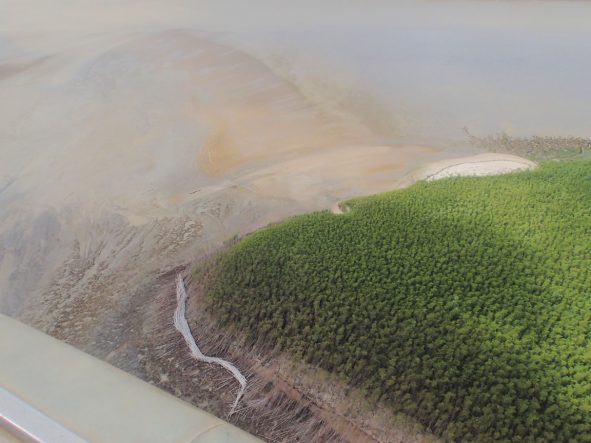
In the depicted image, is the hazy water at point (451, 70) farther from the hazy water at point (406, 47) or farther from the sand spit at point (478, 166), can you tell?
the sand spit at point (478, 166)

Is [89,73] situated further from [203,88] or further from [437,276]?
[437,276]

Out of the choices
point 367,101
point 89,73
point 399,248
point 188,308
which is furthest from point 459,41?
point 188,308

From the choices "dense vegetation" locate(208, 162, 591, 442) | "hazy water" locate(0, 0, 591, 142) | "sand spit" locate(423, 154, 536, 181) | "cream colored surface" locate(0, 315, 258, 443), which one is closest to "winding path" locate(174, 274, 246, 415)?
"dense vegetation" locate(208, 162, 591, 442)

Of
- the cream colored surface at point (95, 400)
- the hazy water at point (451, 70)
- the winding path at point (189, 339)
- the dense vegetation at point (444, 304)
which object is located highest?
the hazy water at point (451, 70)

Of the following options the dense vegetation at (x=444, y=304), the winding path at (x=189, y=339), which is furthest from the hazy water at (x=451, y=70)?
the winding path at (x=189, y=339)

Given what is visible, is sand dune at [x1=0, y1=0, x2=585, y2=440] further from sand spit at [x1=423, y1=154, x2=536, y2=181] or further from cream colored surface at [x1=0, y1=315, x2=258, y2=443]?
cream colored surface at [x1=0, y1=315, x2=258, y2=443]

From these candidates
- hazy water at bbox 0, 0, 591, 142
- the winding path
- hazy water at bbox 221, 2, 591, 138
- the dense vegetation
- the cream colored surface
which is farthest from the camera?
hazy water at bbox 0, 0, 591, 142
